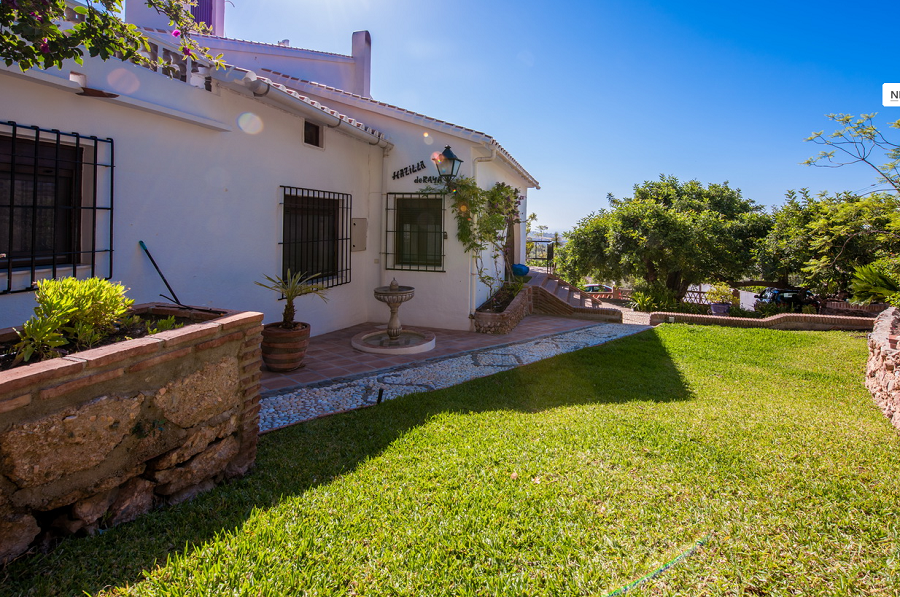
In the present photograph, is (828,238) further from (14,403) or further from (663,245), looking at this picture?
(14,403)

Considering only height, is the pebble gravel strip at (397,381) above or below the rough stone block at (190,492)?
above

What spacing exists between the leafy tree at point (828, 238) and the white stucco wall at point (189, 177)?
32.4 feet

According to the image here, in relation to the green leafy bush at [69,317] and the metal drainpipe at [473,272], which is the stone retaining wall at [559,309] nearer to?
the metal drainpipe at [473,272]

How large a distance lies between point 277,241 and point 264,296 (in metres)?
0.86

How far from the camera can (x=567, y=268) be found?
1766 cm

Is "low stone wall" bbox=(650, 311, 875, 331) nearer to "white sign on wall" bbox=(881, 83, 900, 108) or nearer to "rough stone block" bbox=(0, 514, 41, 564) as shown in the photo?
"white sign on wall" bbox=(881, 83, 900, 108)

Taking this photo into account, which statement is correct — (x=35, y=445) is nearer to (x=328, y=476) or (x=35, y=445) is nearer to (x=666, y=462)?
(x=328, y=476)

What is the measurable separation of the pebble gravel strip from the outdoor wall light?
3.22 m

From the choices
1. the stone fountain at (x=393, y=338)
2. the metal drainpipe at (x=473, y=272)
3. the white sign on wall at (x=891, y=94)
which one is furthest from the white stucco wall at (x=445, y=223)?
the white sign on wall at (x=891, y=94)

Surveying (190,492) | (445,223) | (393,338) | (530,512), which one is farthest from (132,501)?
(445,223)

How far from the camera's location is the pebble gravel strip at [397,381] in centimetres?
485

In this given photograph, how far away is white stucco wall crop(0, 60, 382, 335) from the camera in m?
4.50

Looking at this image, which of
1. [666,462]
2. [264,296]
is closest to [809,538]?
[666,462]

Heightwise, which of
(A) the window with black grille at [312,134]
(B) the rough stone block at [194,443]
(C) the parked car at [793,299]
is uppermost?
(A) the window with black grille at [312,134]
